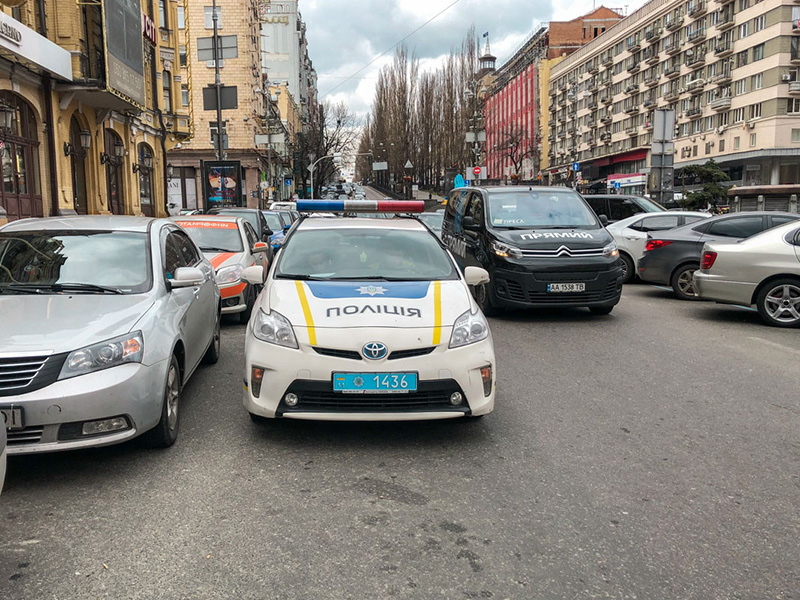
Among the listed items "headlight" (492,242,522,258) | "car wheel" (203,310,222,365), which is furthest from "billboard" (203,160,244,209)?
"car wheel" (203,310,222,365)

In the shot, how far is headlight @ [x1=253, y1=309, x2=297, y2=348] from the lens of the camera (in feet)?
15.0

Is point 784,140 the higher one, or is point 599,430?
point 784,140

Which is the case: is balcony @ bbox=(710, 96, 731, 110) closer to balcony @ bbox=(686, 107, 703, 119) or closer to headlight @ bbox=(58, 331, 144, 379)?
balcony @ bbox=(686, 107, 703, 119)

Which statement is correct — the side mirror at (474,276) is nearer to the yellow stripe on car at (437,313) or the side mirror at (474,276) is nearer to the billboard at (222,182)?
the yellow stripe on car at (437,313)

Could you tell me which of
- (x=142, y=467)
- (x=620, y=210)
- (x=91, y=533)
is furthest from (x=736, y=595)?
(x=620, y=210)

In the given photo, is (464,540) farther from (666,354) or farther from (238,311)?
(238,311)

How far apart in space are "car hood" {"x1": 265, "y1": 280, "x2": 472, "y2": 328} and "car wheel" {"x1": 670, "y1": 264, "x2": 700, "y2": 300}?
7.89 metres

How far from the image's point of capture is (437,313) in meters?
4.82

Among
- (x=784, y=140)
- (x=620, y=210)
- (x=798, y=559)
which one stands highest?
(x=784, y=140)

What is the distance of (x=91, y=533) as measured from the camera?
11.2 ft

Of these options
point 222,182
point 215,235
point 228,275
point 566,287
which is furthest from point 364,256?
point 222,182

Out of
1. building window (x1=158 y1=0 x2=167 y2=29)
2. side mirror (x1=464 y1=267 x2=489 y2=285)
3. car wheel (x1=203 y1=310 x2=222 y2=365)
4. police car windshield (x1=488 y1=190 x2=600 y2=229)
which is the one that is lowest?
car wheel (x1=203 y1=310 x2=222 y2=365)

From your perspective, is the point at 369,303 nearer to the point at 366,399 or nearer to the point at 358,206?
the point at 366,399

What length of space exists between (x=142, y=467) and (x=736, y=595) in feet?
10.6
